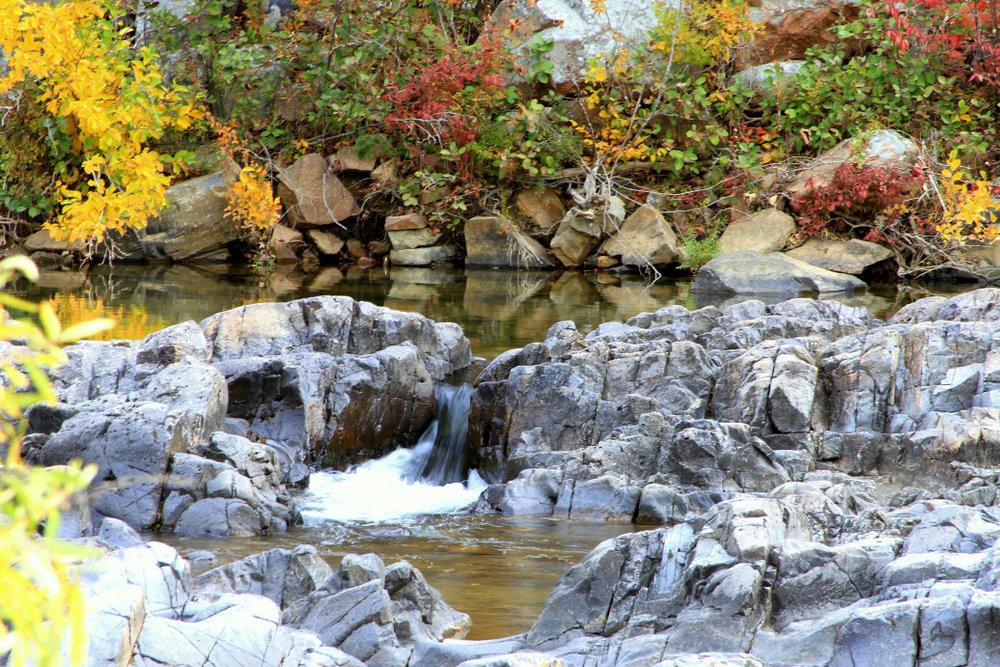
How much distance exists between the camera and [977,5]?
43.5 feet

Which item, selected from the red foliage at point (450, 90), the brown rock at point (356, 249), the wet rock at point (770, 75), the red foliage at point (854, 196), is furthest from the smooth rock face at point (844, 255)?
the brown rock at point (356, 249)

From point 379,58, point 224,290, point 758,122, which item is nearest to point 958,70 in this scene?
point 758,122

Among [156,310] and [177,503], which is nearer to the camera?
[177,503]

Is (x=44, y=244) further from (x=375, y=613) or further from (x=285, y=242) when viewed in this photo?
(x=375, y=613)

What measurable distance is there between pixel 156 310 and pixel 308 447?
14.6 feet

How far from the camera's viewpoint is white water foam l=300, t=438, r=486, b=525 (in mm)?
5746

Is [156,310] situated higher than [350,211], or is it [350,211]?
[350,211]

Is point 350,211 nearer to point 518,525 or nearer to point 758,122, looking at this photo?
point 758,122

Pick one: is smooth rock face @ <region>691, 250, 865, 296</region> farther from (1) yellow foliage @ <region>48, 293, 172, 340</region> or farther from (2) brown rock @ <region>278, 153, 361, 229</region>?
(1) yellow foliage @ <region>48, 293, 172, 340</region>

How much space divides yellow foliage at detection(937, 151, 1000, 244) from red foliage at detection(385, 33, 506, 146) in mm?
7203

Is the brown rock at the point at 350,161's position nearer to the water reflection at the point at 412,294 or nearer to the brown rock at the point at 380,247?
the brown rock at the point at 380,247

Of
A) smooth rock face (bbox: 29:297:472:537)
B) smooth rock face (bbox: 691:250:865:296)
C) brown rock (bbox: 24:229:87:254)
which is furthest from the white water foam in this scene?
brown rock (bbox: 24:229:87:254)

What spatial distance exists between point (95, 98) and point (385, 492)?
952 cm

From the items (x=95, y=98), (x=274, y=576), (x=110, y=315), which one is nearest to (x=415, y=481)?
(x=274, y=576)
